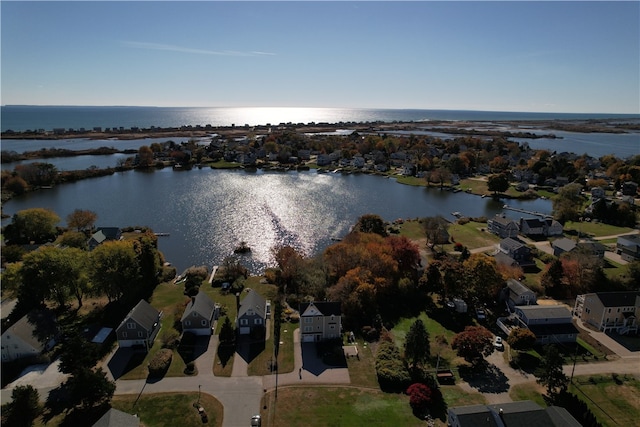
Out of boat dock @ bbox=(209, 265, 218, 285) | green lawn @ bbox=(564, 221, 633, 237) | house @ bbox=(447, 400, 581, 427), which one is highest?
house @ bbox=(447, 400, 581, 427)

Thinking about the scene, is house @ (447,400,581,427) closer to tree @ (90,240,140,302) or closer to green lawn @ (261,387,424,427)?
green lawn @ (261,387,424,427)

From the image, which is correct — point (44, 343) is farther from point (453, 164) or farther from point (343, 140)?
point (343, 140)

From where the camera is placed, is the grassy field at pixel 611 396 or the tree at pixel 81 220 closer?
the grassy field at pixel 611 396

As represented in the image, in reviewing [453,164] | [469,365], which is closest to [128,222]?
[469,365]

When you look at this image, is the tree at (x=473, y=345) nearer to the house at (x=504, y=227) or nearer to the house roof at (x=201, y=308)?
the house roof at (x=201, y=308)

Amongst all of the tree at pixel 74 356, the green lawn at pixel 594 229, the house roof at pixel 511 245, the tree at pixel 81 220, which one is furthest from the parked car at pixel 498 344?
the tree at pixel 81 220

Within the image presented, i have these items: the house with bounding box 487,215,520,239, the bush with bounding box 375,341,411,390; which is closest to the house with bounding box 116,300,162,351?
the bush with bounding box 375,341,411,390

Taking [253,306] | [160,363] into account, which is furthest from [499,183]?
[160,363]
